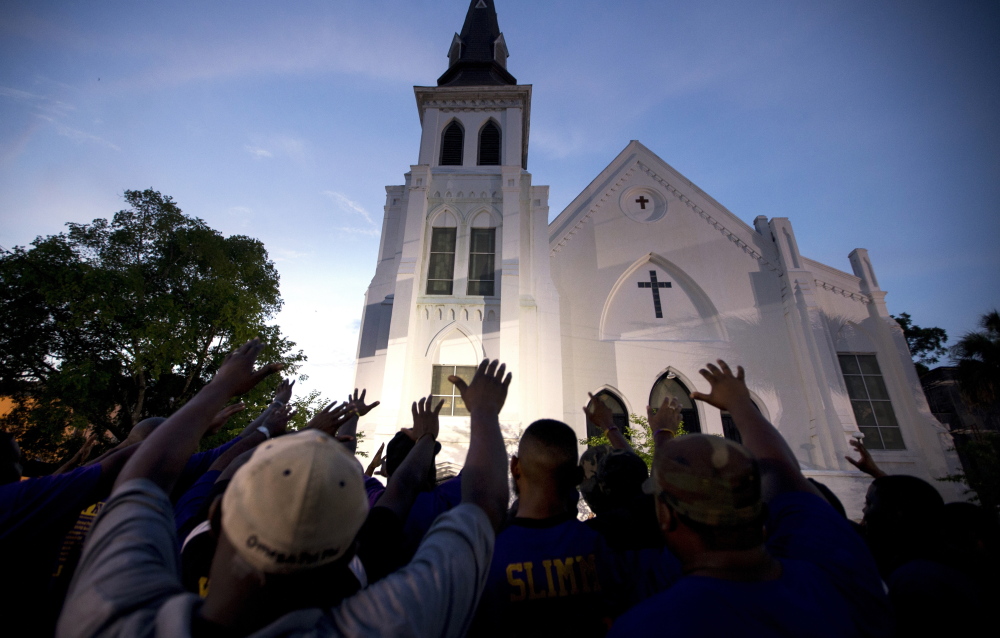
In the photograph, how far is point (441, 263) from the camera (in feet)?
43.5

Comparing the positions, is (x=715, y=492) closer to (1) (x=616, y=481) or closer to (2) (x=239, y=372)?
(1) (x=616, y=481)

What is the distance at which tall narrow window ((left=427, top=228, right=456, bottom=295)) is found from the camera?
1294 cm

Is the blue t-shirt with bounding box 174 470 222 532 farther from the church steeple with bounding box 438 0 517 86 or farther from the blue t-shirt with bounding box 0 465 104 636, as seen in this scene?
the church steeple with bounding box 438 0 517 86

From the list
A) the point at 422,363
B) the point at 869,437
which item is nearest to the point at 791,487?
the point at 422,363

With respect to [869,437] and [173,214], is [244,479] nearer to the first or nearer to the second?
[869,437]

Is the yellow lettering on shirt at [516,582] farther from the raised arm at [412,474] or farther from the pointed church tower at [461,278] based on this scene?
the pointed church tower at [461,278]

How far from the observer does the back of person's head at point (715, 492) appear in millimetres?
1094

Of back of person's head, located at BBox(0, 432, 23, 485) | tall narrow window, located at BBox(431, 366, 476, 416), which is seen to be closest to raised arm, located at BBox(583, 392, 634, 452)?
back of person's head, located at BBox(0, 432, 23, 485)

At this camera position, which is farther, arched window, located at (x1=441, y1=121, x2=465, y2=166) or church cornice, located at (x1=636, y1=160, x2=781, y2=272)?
arched window, located at (x1=441, y1=121, x2=465, y2=166)

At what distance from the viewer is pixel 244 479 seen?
32.9 inches

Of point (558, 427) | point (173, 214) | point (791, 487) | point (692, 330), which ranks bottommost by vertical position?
point (791, 487)

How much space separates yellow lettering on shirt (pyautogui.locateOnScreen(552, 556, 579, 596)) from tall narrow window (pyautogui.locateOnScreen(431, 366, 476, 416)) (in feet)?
31.5

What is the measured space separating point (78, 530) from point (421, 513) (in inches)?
89.0

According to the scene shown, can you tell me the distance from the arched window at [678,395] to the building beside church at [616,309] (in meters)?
0.05
